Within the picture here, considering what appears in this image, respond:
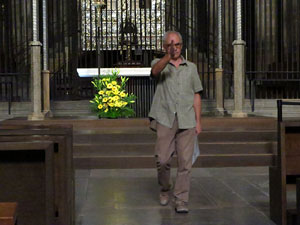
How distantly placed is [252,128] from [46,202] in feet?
24.1

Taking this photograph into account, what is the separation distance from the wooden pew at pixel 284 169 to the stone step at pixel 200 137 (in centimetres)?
418

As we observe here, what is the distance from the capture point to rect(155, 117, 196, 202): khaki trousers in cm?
524

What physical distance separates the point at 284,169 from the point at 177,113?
120 cm

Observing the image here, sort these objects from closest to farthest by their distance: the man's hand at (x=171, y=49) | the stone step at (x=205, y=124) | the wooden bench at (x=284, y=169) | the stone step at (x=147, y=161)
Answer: the wooden bench at (x=284, y=169) → the man's hand at (x=171, y=49) → the stone step at (x=147, y=161) → the stone step at (x=205, y=124)

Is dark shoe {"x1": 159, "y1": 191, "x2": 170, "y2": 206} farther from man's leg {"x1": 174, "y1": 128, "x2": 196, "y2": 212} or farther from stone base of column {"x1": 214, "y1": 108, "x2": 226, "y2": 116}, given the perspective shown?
stone base of column {"x1": 214, "y1": 108, "x2": 226, "y2": 116}

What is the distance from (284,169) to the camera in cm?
471

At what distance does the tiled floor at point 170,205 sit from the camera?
197 inches

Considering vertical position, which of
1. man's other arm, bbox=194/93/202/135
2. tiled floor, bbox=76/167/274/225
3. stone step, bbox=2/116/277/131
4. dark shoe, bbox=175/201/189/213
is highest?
man's other arm, bbox=194/93/202/135

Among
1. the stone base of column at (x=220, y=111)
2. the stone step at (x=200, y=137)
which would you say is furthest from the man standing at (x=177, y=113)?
the stone base of column at (x=220, y=111)

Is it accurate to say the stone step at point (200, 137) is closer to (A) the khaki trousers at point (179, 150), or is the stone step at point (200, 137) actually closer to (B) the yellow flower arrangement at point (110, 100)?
(B) the yellow flower arrangement at point (110, 100)

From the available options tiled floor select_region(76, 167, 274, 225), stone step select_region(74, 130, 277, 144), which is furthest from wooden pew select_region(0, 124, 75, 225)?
stone step select_region(74, 130, 277, 144)

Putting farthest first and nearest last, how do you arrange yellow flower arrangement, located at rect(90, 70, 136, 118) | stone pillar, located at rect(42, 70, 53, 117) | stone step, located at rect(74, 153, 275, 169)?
stone pillar, located at rect(42, 70, 53, 117), yellow flower arrangement, located at rect(90, 70, 136, 118), stone step, located at rect(74, 153, 275, 169)

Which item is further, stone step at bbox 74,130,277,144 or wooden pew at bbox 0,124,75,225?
stone step at bbox 74,130,277,144

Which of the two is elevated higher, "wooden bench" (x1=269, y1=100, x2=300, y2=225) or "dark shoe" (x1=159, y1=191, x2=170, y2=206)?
"wooden bench" (x1=269, y1=100, x2=300, y2=225)
